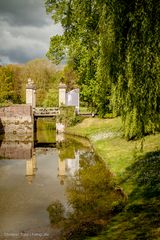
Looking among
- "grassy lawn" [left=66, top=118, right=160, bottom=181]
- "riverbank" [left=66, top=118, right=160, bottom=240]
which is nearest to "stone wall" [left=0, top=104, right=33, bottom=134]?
"grassy lawn" [left=66, top=118, right=160, bottom=181]

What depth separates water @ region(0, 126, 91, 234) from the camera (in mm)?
12289

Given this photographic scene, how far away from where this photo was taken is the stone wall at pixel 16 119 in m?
43.0

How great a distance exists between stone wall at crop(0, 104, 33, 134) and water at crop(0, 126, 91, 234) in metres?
9.16

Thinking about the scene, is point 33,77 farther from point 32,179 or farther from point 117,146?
point 32,179

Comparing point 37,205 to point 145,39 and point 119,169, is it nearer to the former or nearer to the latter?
point 119,169

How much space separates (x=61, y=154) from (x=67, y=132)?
1452 centimetres

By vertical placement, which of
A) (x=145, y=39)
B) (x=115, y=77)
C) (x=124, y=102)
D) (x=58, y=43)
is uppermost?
(x=58, y=43)

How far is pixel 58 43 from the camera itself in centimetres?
3791

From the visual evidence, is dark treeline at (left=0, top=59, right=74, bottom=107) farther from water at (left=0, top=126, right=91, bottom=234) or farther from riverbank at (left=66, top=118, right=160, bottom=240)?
riverbank at (left=66, top=118, right=160, bottom=240)

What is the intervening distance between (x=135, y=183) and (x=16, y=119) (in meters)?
30.3

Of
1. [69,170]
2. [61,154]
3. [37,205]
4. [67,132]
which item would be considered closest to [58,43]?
[67,132]

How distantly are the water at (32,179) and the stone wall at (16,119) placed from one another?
361 inches

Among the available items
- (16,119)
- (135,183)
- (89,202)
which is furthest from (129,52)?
(16,119)

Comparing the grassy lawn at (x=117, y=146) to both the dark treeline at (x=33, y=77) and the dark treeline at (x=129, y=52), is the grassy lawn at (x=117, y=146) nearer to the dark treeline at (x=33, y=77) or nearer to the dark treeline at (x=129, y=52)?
the dark treeline at (x=129, y=52)
